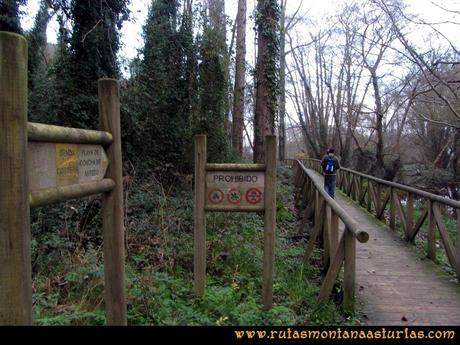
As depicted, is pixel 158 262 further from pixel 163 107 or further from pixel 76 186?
pixel 163 107

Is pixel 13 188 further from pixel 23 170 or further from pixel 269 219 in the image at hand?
pixel 269 219

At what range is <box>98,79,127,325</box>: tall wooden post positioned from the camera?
278 cm

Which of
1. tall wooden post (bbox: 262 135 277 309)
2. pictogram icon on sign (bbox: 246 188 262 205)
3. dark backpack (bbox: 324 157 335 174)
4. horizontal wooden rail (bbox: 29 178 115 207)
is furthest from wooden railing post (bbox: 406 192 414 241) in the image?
horizontal wooden rail (bbox: 29 178 115 207)

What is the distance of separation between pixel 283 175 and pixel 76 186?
52.0ft

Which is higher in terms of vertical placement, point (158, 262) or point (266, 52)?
point (266, 52)

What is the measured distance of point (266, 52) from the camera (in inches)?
434

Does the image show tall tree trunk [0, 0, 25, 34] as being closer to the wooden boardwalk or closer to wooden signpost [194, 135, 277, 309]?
wooden signpost [194, 135, 277, 309]

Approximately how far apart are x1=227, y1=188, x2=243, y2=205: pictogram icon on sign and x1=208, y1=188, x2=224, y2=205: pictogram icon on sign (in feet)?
0.28

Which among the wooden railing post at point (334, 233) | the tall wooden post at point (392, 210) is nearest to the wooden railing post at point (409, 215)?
the tall wooden post at point (392, 210)

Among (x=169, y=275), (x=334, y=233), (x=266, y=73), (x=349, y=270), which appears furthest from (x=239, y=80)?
(x=349, y=270)

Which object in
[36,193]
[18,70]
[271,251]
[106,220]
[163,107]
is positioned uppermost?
[163,107]

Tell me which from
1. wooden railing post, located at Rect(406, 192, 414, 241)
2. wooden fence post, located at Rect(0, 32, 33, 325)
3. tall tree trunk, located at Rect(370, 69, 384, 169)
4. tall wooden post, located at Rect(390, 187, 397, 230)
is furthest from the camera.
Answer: tall tree trunk, located at Rect(370, 69, 384, 169)

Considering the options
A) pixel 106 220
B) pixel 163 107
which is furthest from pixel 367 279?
pixel 163 107

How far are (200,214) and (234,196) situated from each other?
46 cm
